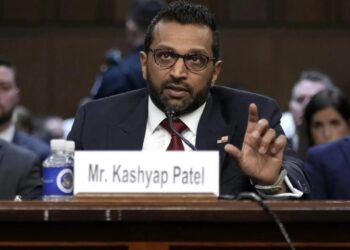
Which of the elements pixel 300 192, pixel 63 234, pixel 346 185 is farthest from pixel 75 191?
pixel 346 185

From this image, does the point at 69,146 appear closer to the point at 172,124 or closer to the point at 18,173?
the point at 172,124

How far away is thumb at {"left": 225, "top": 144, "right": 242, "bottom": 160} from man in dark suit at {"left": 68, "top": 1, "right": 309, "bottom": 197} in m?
0.26

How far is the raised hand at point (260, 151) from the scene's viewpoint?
348 centimetres

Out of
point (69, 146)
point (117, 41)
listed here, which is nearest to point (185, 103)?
point (69, 146)

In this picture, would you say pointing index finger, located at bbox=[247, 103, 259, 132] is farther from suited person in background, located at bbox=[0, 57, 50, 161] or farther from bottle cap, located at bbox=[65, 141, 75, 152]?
suited person in background, located at bbox=[0, 57, 50, 161]

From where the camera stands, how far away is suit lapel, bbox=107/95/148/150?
4.01 m

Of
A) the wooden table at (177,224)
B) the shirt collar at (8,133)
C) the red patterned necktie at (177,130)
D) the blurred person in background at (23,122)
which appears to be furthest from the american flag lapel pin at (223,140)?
the blurred person in background at (23,122)

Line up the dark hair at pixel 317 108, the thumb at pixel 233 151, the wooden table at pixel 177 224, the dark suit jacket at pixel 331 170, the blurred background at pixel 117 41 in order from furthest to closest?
the blurred background at pixel 117 41
the dark hair at pixel 317 108
the dark suit jacket at pixel 331 170
the thumb at pixel 233 151
the wooden table at pixel 177 224

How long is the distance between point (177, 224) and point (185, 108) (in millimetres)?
1029

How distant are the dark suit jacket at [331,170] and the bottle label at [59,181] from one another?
94.9 inches

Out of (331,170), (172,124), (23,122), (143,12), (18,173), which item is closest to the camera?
(172,124)

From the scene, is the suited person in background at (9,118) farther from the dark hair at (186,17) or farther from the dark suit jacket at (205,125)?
the dark hair at (186,17)

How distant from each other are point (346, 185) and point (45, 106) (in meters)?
5.30

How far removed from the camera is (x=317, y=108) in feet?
22.1
